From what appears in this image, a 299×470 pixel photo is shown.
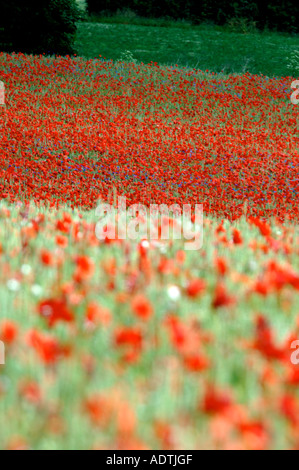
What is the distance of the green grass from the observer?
76.4 ft

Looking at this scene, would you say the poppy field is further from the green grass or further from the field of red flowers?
the green grass

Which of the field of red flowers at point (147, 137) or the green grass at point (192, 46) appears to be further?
the green grass at point (192, 46)

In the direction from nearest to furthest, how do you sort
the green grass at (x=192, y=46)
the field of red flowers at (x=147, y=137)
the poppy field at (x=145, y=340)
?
the poppy field at (x=145, y=340) → the field of red flowers at (x=147, y=137) → the green grass at (x=192, y=46)

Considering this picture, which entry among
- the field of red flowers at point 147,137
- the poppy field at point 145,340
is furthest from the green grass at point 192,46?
the poppy field at point 145,340

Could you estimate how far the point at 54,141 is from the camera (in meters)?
11.7

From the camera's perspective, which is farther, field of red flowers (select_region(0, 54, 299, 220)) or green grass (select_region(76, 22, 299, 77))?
green grass (select_region(76, 22, 299, 77))

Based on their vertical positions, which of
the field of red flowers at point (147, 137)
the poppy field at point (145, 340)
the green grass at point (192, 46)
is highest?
the green grass at point (192, 46)

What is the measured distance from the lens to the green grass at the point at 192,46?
2328cm

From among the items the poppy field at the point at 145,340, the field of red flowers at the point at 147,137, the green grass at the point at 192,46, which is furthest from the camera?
the green grass at the point at 192,46

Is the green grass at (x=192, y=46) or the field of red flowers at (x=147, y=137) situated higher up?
the green grass at (x=192, y=46)

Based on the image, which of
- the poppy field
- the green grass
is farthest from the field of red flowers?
A: the poppy field

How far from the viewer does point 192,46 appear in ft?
83.8

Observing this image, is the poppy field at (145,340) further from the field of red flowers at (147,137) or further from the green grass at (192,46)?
the green grass at (192,46)
